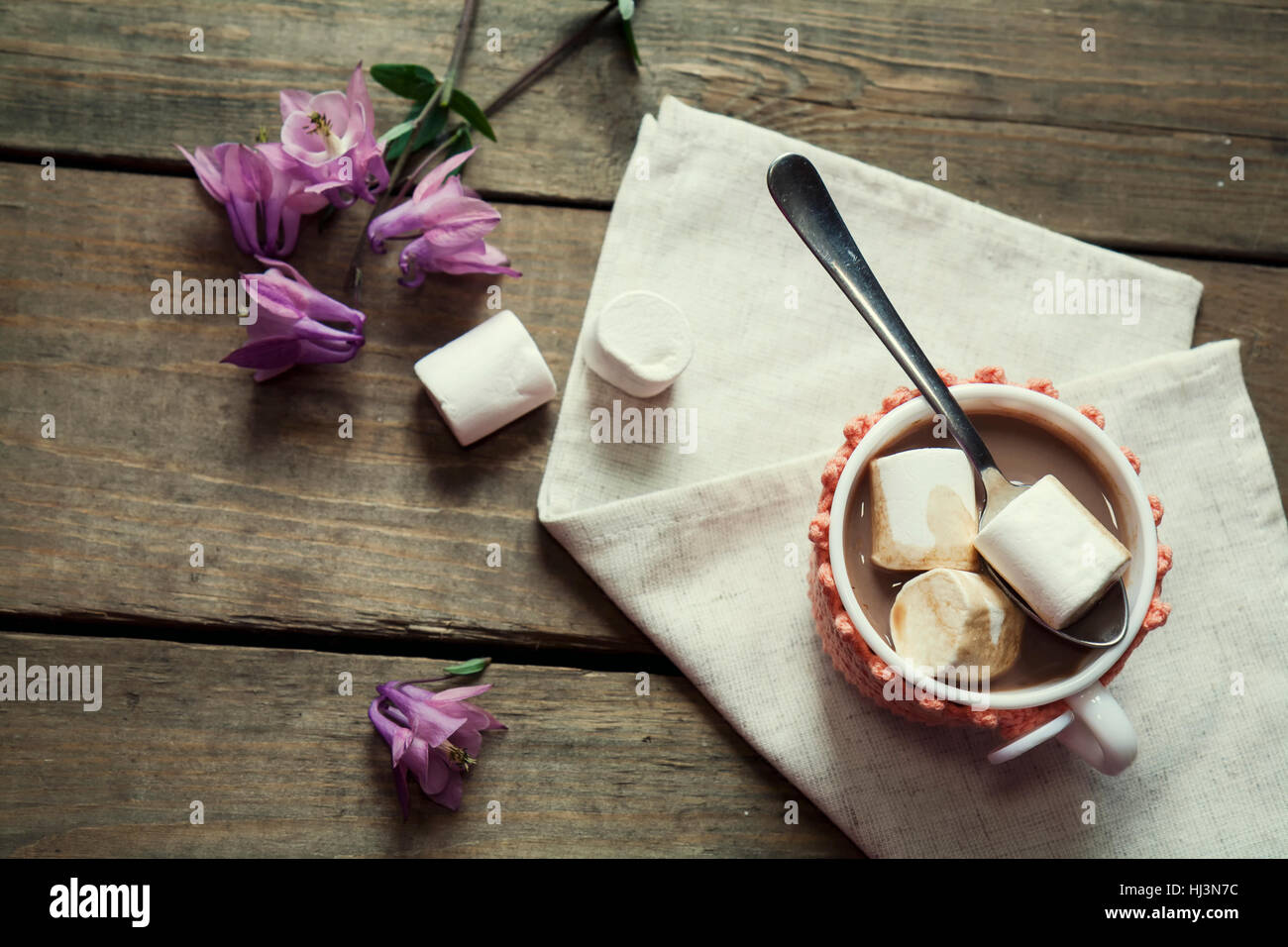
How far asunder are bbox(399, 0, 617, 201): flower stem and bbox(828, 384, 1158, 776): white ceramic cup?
1.51 feet

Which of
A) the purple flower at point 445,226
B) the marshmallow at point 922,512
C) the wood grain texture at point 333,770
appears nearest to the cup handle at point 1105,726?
the marshmallow at point 922,512

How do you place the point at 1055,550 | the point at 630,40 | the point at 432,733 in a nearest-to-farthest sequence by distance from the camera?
the point at 1055,550
the point at 432,733
the point at 630,40

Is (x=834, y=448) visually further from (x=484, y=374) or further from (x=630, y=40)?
(x=630, y=40)

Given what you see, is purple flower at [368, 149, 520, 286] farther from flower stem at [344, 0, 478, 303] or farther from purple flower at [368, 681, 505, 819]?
purple flower at [368, 681, 505, 819]

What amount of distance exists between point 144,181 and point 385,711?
52 centimetres

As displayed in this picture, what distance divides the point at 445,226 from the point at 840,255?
0.33 m

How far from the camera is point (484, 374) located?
0.78m

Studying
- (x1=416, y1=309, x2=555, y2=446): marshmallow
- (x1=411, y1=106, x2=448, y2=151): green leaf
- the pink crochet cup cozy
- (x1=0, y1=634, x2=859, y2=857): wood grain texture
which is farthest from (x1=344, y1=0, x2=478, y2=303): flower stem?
the pink crochet cup cozy

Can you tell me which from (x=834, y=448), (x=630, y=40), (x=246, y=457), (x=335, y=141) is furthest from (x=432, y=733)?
(x=630, y=40)

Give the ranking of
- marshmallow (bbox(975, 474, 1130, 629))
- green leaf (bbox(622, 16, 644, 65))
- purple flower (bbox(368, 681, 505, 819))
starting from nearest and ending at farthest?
marshmallow (bbox(975, 474, 1130, 629)), purple flower (bbox(368, 681, 505, 819)), green leaf (bbox(622, 16, 644, 65))

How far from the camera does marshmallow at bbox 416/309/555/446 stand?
782 millimetres

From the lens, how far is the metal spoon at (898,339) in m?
0.65
